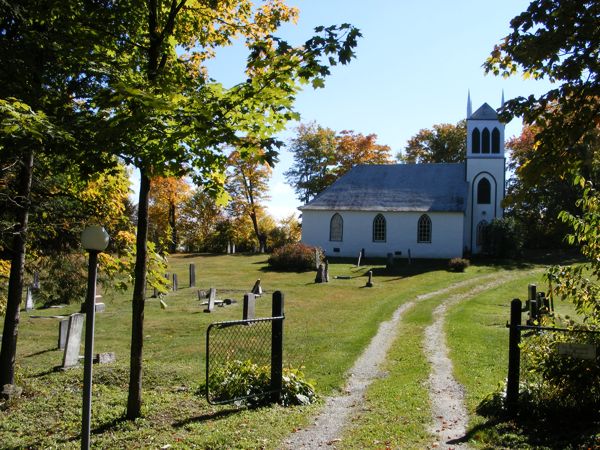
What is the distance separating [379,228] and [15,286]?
36.2m

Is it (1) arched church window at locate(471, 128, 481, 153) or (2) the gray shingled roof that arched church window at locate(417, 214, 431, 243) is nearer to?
(2) the gray shingled roof

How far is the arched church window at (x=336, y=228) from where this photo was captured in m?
44.5

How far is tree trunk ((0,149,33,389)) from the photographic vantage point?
9.52 metres

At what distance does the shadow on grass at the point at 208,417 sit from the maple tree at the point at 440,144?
196 feet

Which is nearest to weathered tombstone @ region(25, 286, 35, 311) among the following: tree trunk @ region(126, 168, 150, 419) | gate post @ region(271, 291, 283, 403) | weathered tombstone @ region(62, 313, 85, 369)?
weathered tombstone @ region(62, 313, 85, 369)

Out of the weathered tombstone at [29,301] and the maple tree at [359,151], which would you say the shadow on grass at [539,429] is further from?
the maple tree at [359,151]

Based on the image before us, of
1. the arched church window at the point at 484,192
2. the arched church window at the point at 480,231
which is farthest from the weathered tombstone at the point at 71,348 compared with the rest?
the arched church window at the point at 484,192

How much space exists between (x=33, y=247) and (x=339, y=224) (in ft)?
113

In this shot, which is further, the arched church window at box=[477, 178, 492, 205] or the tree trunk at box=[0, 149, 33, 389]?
the arched church window at box=[477, 178, 492, 205]

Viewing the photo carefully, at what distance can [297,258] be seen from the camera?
116 feet

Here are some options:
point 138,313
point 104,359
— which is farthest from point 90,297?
point 104,359

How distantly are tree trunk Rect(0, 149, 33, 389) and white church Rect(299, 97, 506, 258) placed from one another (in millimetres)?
35199

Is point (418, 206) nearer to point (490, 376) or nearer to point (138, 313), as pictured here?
point (490, 376)

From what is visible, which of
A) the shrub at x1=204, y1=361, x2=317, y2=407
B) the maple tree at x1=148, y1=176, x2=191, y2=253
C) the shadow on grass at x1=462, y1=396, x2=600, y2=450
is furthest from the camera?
the maple tree at x1=148, y1=176, x2=191, y2=253
